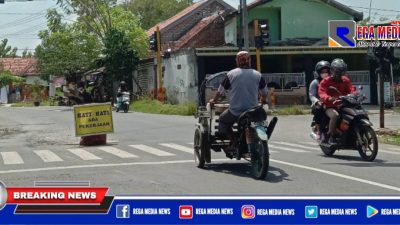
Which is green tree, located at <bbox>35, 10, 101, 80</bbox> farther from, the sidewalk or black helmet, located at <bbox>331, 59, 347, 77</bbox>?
black helmet, located at <bbox>331, 59, 347, 77</bbox>

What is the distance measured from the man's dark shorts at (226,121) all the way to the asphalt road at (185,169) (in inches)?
26.0

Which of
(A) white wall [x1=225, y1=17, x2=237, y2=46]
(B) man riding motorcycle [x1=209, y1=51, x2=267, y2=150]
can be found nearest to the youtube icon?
(B) man riding motorcycle [x1=209, y1=51, x2=267, y2=150]

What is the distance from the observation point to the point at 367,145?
10641mm

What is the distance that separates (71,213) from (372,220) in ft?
7.33

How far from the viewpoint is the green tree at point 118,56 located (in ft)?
139

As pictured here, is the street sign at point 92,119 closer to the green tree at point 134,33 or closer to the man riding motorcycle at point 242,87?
the man riding motorcycle at point 242,87

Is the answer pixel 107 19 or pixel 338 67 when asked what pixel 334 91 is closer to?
pixel 338 67

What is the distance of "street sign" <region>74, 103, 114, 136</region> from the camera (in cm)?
1499

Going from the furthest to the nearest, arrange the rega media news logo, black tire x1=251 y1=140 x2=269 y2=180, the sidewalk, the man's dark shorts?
the rega media news logo → the sidewalk → the man's dark shorts → black tire x1=251 y1=140 x2=269 y2=180

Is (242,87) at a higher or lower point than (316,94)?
higher

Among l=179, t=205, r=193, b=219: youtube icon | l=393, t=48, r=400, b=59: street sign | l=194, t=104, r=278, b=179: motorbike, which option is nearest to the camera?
l=179, t=205, r=193, b=219: youtube icon

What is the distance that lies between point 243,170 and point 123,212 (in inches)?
205

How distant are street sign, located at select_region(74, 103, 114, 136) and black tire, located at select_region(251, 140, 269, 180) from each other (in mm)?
7162

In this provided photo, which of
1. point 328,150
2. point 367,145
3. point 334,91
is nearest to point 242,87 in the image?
point 334,91
